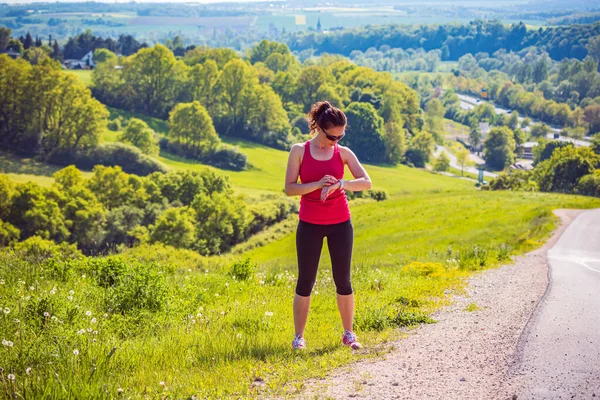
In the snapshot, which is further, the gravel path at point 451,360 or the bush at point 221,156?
the bush at point 221,156

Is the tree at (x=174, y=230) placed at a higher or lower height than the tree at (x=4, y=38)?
lower

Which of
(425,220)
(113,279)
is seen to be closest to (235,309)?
(113,279)

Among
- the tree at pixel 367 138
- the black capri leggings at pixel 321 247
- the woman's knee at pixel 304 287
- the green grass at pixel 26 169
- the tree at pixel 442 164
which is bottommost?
the tree at pixel 442 164

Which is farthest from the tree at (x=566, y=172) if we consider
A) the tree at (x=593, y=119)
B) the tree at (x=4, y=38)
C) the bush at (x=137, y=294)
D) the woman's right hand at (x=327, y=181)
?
the tree at (x=4, y=38)

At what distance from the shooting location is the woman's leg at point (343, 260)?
725 centimetres

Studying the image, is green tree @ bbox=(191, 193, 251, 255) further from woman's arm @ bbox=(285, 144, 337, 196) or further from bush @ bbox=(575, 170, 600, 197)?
woman's arm @ bbox=(285, 144, 337, 196)

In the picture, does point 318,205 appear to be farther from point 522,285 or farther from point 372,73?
point 372,73

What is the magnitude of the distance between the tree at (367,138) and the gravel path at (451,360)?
394 ft

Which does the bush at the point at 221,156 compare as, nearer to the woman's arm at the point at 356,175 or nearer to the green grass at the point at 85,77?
the green grass at the point at 85,77

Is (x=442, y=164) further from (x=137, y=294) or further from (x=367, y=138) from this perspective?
(x=137, y=294)

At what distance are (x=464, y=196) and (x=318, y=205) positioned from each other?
154ft

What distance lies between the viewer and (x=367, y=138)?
130m

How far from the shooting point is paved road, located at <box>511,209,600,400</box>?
5.85 metres

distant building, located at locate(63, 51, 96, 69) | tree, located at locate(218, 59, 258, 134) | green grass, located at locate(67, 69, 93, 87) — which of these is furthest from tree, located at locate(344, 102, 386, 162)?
distant building, located at locate(63, 51, 96, 69)
